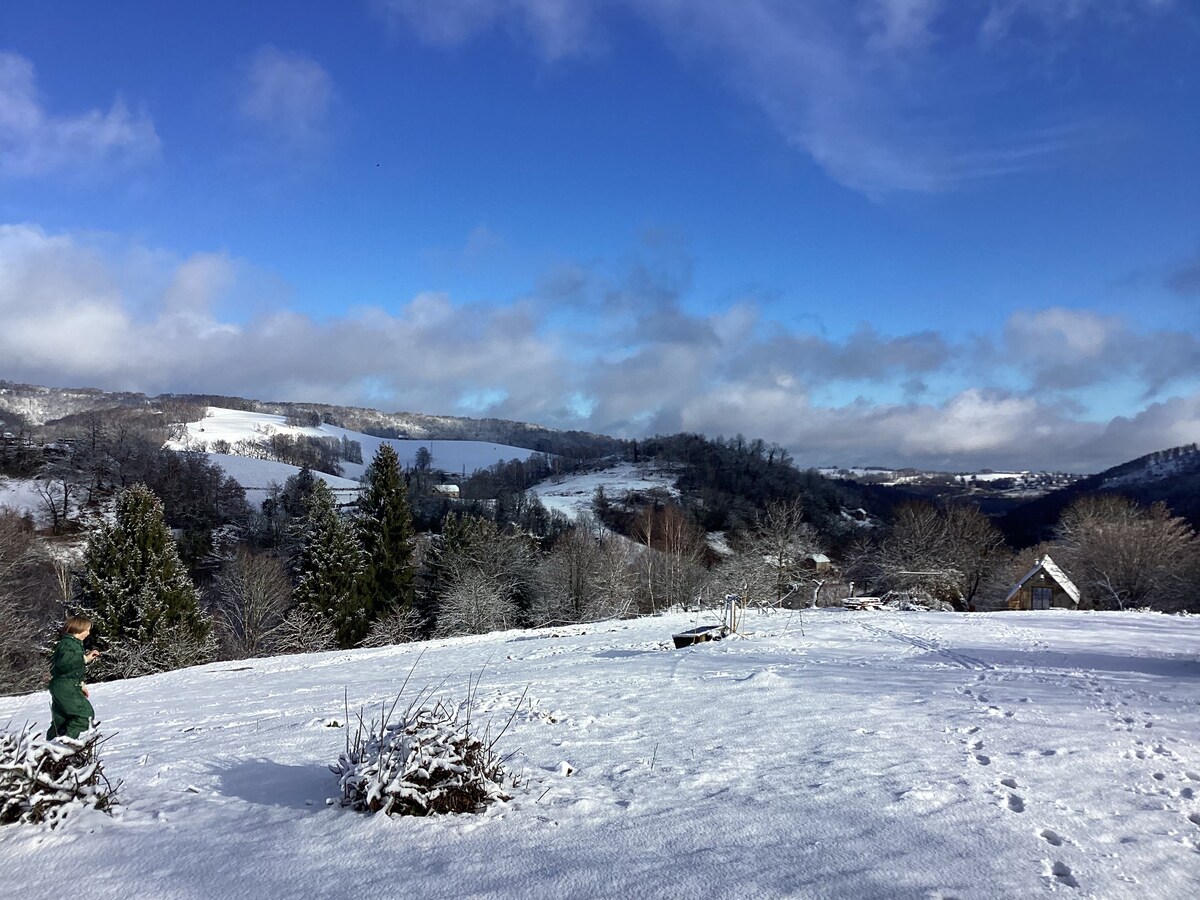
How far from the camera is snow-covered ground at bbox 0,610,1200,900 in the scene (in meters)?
3.80

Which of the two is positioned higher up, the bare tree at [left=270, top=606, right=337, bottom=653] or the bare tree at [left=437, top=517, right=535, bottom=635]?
the bare tree at [left=437, top=517, right=535, bottom=635]

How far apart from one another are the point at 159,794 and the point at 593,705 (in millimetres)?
5127

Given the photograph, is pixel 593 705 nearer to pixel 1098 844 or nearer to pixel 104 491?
pixel 1098 844

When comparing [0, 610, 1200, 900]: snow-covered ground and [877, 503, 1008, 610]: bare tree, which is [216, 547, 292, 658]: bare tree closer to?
[0, 610, 1200, 900]: snow-covered ground

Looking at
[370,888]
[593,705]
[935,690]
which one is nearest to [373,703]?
[593,705]

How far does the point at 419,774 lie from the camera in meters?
4.80

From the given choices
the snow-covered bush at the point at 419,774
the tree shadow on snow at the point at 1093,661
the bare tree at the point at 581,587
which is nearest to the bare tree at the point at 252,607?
the bare tree at the point at 581,587

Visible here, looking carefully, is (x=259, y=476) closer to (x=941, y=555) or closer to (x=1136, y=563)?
(x=941, y=555)

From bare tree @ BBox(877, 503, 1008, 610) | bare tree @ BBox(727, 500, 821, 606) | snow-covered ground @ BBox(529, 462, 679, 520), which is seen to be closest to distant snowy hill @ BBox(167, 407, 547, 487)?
snow-covered ground @ BBox(529, 462, 679, 520)

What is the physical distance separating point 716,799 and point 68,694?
5.85 m

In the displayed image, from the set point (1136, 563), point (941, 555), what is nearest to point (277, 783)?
point (941, 555)

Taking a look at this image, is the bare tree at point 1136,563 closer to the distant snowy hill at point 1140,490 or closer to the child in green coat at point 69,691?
the distant snowy hill at point 1140,490

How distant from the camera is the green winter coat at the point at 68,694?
576cm

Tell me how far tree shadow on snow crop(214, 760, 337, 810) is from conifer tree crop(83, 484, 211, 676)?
22579mm
